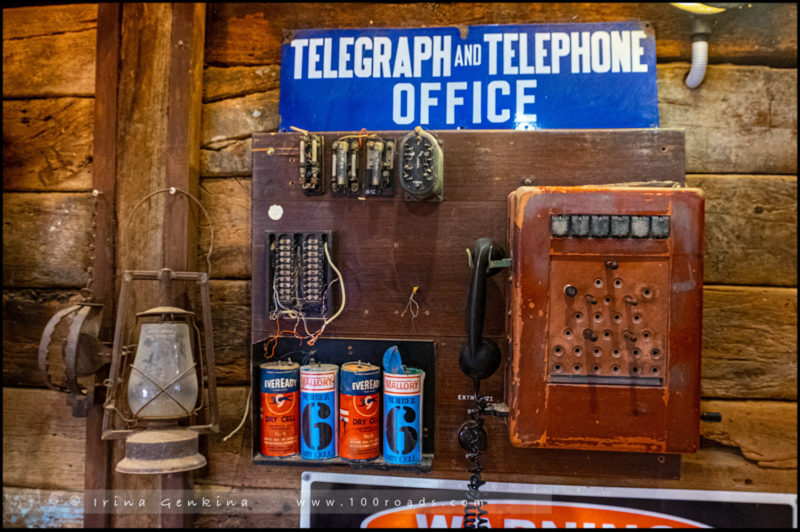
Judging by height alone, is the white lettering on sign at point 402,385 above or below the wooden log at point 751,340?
below

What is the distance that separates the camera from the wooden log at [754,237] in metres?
1.34

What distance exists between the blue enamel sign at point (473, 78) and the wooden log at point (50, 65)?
0.57m

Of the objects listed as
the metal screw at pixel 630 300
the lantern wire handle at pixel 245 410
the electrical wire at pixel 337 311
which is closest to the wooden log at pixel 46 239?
the lantern wire handle at pixel 245 410

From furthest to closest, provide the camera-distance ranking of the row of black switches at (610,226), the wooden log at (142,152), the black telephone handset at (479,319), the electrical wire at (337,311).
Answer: the wooden log at (142,152), the electrical wire at (337,311), the black telephone handset at (479,319), the row of black switches at (610,226)

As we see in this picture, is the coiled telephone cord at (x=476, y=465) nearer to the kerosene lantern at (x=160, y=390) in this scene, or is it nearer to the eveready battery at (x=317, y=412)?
the eveready battery at (x=317, y=412)

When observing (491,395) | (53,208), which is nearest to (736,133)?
(491,395)

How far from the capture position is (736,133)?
1.37m

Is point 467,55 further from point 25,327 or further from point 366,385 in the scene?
point 25,327

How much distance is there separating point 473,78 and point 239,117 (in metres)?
0.66

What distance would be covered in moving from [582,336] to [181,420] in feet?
3.37

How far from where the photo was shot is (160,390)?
3.99 feet

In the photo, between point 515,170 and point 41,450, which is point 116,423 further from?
point 515,170

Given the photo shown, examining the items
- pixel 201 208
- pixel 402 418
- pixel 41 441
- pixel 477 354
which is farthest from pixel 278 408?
pixel 41 441

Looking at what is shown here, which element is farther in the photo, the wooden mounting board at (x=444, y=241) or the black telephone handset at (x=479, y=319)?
the wooden mounting board at (x=444, y=241)
